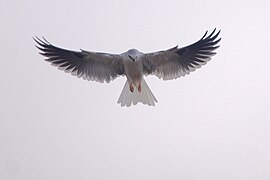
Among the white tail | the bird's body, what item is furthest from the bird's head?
the white tail

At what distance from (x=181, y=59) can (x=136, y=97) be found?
38.5 inches

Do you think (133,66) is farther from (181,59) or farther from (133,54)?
(181,59)

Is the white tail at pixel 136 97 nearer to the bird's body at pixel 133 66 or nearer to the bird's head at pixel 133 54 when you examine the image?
the bird's body at pixel 133 66

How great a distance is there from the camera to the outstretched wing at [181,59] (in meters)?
11.7

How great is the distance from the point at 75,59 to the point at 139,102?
1.30m

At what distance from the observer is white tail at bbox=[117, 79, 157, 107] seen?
11724mm

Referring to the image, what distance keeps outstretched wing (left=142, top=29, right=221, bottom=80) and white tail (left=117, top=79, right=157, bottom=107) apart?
0.32 metres

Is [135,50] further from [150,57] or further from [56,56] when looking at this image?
[56,56]

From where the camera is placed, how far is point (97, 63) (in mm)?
11992

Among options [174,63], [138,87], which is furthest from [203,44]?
Answer: [138,87]

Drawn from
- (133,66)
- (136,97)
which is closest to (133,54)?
(133,66)

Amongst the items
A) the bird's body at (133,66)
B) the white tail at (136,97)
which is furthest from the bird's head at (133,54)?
the white tail at (136,97)

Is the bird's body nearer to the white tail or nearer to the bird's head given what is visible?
the bird's head

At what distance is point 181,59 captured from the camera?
12.0 metres
